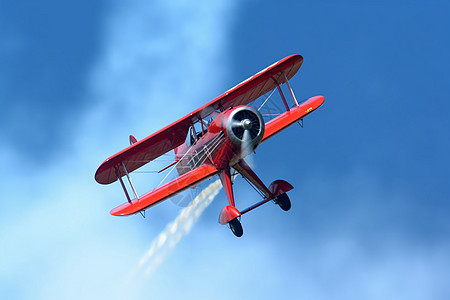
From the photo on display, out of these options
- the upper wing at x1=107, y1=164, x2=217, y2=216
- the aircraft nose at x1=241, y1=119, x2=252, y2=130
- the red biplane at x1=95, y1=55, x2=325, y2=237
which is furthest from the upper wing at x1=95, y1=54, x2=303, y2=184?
the aircraft nose at x1=241, y1=119, x2=252, y2=130

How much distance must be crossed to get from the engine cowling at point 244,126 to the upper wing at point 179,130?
164 centimetres

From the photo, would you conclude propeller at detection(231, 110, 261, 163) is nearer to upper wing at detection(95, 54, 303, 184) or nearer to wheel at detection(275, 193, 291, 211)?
upper wing at detection(95, 54, 303, 184)

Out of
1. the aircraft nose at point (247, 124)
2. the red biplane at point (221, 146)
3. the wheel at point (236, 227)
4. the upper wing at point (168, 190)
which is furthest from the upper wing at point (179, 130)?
the wheel at point (236, 227)

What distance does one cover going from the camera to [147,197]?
23.6 meters

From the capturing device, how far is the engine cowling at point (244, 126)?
21.8 m

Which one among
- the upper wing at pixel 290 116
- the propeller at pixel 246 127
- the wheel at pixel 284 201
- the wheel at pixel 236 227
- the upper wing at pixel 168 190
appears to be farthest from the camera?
the wheel at pixel 284 201

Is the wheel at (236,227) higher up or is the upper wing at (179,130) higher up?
the upper wing at (179,130)

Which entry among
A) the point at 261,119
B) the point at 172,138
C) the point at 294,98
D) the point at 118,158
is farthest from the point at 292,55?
the point at 118,158

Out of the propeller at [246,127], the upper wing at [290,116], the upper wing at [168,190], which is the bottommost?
the upper wing at [168,190]

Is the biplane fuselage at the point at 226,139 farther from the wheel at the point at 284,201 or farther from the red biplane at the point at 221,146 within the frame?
the wheel at the point at 284,201

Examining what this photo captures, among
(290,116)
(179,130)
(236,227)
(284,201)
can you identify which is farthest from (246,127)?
(284,201)

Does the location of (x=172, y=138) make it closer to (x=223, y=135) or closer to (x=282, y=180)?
(x=223, y=135)

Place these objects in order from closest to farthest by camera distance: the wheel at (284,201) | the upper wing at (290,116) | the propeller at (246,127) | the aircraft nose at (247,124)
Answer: the aircraft nose at (247,124), the propeller at (246,127), the upper wing at (290,116), the wheel at (284,201)

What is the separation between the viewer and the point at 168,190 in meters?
23.5
